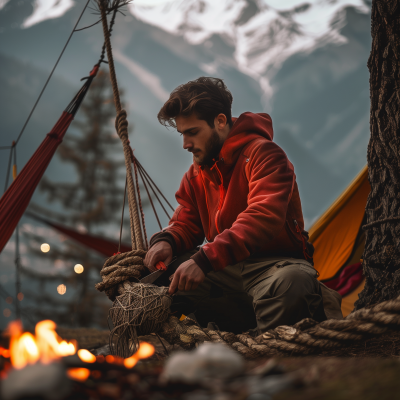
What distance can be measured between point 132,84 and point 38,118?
5117 mm

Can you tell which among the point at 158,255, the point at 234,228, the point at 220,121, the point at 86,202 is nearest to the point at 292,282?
the point at 234,228

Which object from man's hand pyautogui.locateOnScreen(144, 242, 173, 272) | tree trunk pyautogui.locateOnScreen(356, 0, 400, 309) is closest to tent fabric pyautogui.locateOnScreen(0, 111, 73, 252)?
man's hand pyautogui.locateOnScreen(144, 242, 173, 272)

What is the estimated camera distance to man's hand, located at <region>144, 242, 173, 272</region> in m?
1.37

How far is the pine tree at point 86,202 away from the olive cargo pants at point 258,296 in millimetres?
5097

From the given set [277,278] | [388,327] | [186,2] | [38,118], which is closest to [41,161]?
[277,278]

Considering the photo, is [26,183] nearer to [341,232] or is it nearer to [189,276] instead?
[189,276]

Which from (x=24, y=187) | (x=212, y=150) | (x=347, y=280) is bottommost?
(x=347, y=280)

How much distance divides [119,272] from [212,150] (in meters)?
0.62

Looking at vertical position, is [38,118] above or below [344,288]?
above

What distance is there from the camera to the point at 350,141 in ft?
44.5

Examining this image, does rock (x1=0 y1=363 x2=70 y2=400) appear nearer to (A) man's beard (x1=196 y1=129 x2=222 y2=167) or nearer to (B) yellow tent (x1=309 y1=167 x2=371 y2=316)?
(A) man's beard (x1=196 y1=129 x2=222 y2=167)

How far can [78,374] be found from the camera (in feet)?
1.65

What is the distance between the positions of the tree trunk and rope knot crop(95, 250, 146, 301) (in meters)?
0.86

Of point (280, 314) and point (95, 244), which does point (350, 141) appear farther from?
point (280, 314)
